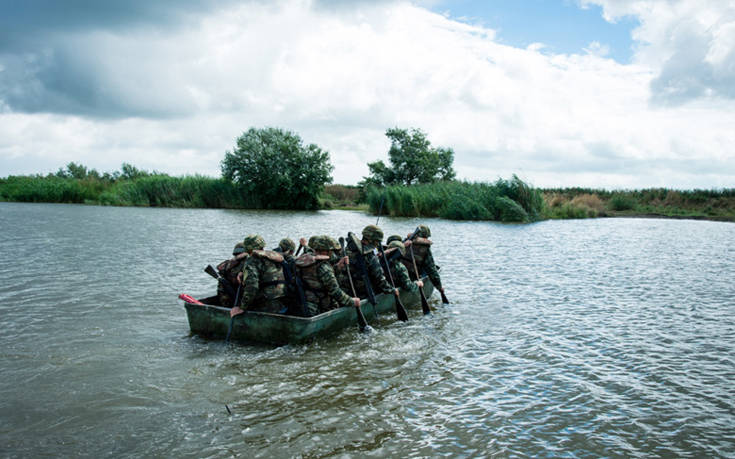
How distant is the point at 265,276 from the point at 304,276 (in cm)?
67

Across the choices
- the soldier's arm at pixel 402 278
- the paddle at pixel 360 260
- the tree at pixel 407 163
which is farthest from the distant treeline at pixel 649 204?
the paddle at pixel 360 260

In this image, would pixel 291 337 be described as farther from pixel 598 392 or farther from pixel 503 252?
pixel 503 252

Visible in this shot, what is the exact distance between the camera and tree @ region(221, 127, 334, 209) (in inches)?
2109

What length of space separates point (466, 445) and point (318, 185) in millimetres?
51615

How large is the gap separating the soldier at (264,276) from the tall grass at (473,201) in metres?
27.2

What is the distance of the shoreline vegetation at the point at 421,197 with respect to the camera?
38469mm

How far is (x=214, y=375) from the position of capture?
6.75m

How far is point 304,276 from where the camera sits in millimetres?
8641

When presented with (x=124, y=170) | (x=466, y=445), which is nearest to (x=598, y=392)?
(x=466, y=445)

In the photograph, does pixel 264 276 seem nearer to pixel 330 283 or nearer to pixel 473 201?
pixel 330 283

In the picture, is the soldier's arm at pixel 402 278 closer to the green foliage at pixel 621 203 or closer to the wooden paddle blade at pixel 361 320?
the wooden paddle blade at pixel 361 320

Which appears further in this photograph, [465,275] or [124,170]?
[124,170]

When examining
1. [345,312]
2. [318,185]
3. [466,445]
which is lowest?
[466,445]

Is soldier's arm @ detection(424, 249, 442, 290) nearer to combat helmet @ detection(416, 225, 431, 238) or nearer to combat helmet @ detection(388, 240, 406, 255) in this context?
combat helmet @ detection(416, 225, 431, 238)
